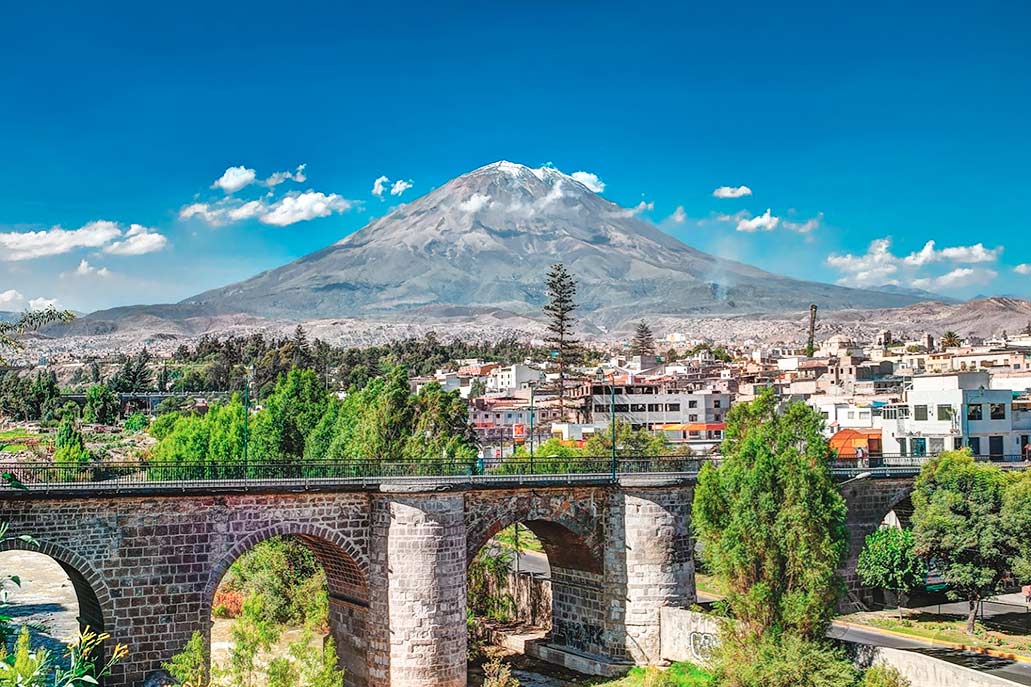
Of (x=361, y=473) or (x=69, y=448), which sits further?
(x=69, y=448)

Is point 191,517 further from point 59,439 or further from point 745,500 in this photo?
point 59,439

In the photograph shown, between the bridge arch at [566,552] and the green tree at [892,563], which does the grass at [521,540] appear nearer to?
the bridge arch at [566,552]

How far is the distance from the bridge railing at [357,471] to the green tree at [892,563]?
2.53 meters

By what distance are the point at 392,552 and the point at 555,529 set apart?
21.9ft

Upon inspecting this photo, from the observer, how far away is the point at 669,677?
29.0 meters

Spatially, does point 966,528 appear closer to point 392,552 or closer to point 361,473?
point 392,552

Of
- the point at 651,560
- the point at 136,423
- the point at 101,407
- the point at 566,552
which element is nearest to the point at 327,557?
the point at 566,552

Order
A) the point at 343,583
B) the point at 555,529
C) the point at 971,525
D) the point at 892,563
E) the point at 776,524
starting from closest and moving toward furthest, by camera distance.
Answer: the point at 776,524, the point at 343,583, the point at 555,529, the point at 971,525, the point at 892,563

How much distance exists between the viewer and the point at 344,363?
13625 centimetres

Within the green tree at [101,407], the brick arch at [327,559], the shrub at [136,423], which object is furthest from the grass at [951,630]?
the green tree at [101,407]

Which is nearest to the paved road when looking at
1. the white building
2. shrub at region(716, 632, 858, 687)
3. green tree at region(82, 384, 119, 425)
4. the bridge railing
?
shrub at region(716, 632, 858, 687)

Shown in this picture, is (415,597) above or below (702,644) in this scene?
above

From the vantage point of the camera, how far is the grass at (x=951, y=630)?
99.3ft

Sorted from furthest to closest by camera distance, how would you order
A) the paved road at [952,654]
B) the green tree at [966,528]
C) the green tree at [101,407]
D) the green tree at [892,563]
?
1. the green tree at [101,407]
2. the green tree at [892,563]
3. the green tree at [966,528]
4. the paved road at [952,654]
